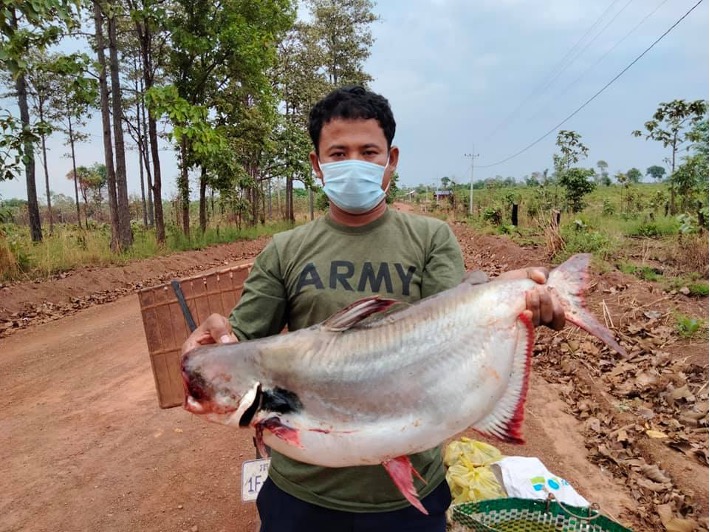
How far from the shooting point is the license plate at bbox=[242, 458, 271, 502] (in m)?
3.07

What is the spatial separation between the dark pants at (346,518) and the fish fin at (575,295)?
2.64ft

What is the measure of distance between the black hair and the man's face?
0.02m

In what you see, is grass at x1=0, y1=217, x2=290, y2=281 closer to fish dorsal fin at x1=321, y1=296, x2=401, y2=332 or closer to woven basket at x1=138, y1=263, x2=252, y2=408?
woven basket at x1=138, y1=263, x2=252, y2=408

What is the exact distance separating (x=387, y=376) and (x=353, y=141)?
918mm

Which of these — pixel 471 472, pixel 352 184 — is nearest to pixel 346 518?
pixel 352 184

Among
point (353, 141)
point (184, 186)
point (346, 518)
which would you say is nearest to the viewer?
point (346, 518)

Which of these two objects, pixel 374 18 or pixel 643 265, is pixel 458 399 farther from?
pixel 374 18

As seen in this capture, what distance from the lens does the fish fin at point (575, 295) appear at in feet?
5.22

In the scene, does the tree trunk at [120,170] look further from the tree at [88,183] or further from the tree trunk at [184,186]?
→ the tree at [88,183]

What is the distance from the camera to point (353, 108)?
6.04 ft

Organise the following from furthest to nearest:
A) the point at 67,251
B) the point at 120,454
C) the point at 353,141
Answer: the point at 67,251, the point at 120,454, the point at 353,141

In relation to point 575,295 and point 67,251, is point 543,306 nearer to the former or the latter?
point 575,295

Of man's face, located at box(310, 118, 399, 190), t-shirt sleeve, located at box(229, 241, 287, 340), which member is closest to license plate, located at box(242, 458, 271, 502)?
t-shirt sleeve, located at box(229, 241, 287, 340)

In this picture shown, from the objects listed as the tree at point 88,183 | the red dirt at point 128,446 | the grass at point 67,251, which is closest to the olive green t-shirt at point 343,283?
the red dirt at point 128,446
